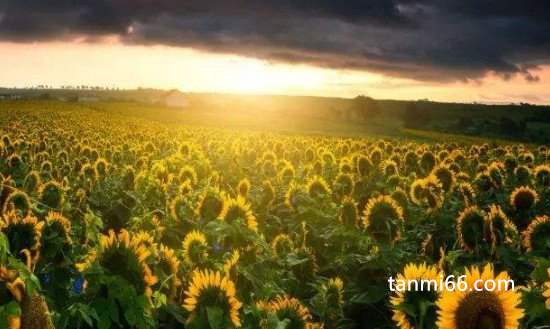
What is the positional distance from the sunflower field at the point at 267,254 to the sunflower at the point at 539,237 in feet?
0.04

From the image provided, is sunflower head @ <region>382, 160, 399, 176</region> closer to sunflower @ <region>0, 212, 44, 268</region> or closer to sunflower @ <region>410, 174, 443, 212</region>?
sunflower @ <region>410, 174, 443, 212</region>

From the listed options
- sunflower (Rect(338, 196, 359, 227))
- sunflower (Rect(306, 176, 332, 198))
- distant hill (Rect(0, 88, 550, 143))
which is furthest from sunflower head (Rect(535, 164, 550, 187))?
distant hill (Rect(0, 88, 550, 143))

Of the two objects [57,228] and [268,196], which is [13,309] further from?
[268,196]

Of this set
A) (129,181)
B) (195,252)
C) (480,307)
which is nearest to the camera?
(480,307)

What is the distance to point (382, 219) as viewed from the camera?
5719 millimetres

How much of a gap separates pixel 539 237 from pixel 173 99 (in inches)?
5165

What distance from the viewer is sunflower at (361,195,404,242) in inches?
225

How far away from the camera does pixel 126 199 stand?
8.64m

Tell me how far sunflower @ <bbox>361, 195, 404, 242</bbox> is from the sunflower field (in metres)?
0.01

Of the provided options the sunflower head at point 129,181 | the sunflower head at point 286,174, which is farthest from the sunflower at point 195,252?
the sunflower head at point 286,174

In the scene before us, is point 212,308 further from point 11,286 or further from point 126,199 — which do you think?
point 126,199

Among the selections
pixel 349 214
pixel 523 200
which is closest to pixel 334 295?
pixel 349 214

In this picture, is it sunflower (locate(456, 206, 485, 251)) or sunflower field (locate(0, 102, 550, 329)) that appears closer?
sunflower field (locate(0, 102, 550, 329))

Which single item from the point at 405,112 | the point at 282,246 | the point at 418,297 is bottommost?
the point at 405,112
